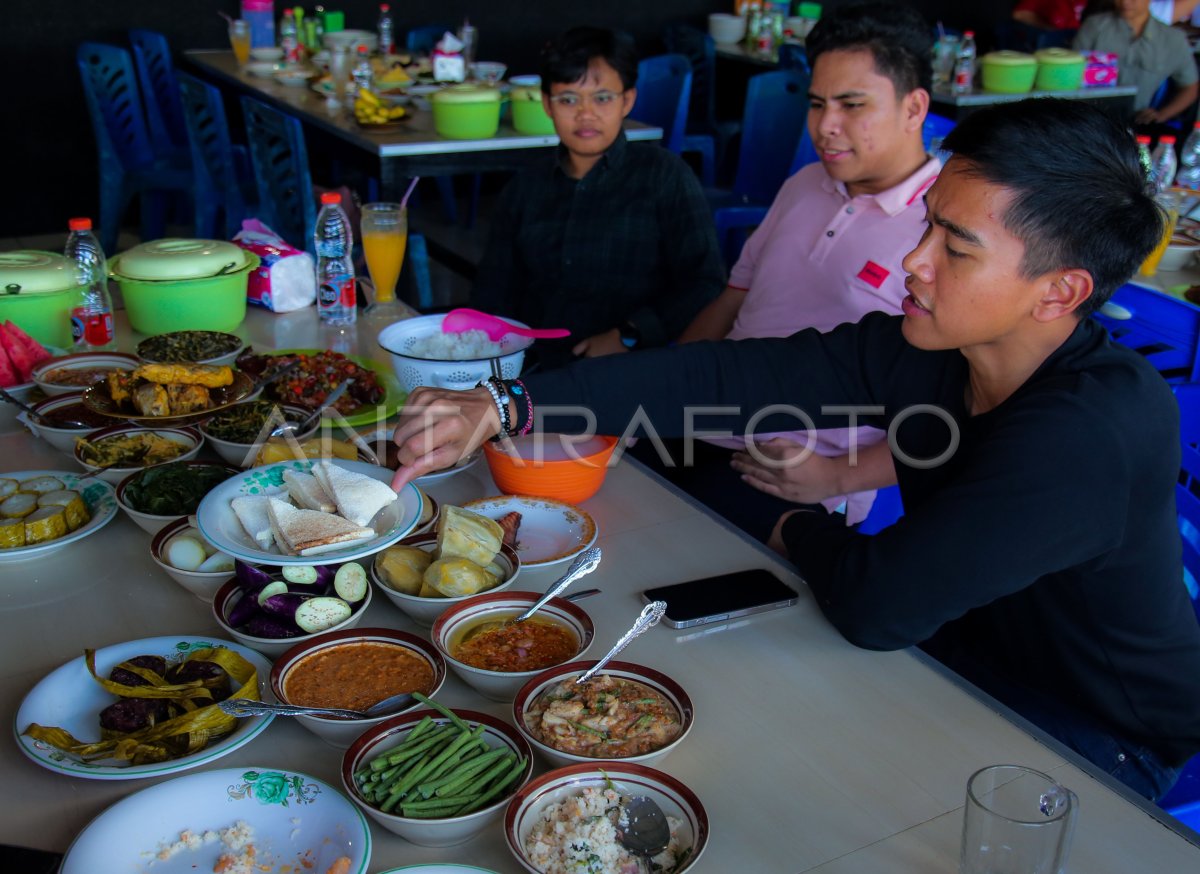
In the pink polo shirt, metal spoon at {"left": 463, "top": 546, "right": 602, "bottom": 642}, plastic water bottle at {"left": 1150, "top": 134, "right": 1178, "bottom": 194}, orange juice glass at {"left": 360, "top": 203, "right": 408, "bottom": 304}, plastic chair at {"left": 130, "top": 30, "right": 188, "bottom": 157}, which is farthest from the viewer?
Result: plastic chair at {"left": 130, "top": 30, "right": 188, "bottom": 157}

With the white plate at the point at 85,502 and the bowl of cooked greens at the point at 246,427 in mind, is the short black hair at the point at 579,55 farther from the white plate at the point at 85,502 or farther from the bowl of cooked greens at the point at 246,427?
the white plate at the point at 85,502

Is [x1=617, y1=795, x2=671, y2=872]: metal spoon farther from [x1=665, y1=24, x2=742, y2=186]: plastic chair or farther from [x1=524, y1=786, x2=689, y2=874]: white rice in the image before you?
[x1=665, y1=24, x2=742, y2=186]: plastic chair

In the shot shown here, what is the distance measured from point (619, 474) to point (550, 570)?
35 centimetres

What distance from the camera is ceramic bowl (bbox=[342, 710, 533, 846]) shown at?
3.18 ft

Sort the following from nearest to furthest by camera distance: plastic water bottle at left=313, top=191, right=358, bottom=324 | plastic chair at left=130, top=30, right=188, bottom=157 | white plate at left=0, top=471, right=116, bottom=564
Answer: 1. white plate at left=0, top=471, right=116, bottom=564
2. plastic water bottle at left=313, top=191, right=358, bottom=324
3. plastic chair at left=130, top=30, right=188, bottom=157

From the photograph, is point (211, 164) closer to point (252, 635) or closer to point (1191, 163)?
point (1191, 163)

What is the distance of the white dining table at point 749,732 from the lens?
102 centimetres

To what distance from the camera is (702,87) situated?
6738 mm

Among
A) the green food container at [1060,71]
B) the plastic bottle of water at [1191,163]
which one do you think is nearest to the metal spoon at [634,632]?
the plastic bottle of water at [1191,163]

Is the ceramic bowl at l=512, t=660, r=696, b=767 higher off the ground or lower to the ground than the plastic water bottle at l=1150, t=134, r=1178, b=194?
lower

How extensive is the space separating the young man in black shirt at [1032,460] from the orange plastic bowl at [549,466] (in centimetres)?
4

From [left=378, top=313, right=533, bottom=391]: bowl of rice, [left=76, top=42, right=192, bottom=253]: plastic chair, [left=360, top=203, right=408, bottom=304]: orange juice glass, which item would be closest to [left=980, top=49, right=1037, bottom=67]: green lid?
[left=76, top=42, right=192, bottom=253]: plastic chair

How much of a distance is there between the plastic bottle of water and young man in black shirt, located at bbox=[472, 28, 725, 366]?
7.03 ft

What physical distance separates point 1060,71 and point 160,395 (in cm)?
508
